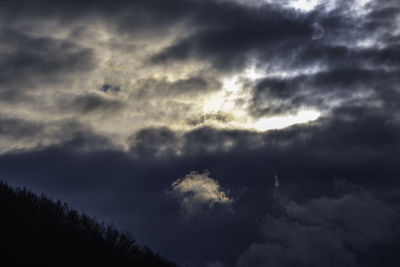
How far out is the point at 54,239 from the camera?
48.2 ft

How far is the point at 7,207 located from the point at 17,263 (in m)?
5.82

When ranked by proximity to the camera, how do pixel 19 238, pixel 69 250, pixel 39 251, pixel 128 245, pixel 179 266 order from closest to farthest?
pixel 39 251 < pixel 19 238 < pixel 69 250 < pixel 128 245 < pixel 179 266

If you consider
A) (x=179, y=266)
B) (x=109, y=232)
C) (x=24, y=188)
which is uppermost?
(x=24, y=188)

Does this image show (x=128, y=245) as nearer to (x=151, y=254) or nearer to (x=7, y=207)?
(x=151, y=254)

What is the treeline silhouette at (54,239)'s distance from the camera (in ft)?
38.6

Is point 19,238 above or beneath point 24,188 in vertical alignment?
beneath

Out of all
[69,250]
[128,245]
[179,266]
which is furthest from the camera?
[179,266]

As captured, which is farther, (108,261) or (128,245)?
(128,245)

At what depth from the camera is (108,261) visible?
1498 cm

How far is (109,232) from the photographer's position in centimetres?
1855

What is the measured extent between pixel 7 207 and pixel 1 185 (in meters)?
3.79

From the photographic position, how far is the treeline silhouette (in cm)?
1177

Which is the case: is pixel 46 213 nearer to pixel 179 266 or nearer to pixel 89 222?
pixel 89 222

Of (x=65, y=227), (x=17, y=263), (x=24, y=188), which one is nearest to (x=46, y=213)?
(x=65, y=227)
